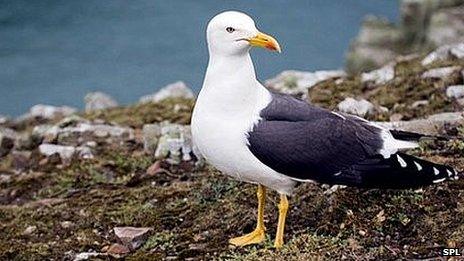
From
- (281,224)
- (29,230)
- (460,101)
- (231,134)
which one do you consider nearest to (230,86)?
(231,134)

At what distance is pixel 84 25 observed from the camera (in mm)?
17922

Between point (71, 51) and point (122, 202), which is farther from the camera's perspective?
point (71, 51)

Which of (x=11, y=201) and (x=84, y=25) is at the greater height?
(x=84, y=25)

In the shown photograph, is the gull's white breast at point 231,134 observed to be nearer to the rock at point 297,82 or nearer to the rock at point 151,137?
the rock at point 151,137

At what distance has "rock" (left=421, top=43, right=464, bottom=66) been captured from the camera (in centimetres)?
917

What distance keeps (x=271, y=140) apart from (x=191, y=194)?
64.0 inches

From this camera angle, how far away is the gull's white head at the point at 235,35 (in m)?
4.77

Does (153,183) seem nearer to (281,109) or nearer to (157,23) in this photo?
(281,109)

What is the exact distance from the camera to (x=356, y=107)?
24.9 ft

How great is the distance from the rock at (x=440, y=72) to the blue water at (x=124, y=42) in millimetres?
7453

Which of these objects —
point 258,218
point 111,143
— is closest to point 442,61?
point 111,143

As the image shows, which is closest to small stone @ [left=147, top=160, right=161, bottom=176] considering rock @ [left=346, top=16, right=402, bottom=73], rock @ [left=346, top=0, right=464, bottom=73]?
rock @ [left=346, top=0, right=464, bottom=73]

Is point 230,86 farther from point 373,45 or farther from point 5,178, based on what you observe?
point 373,45

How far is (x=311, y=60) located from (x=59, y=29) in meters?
4.32
